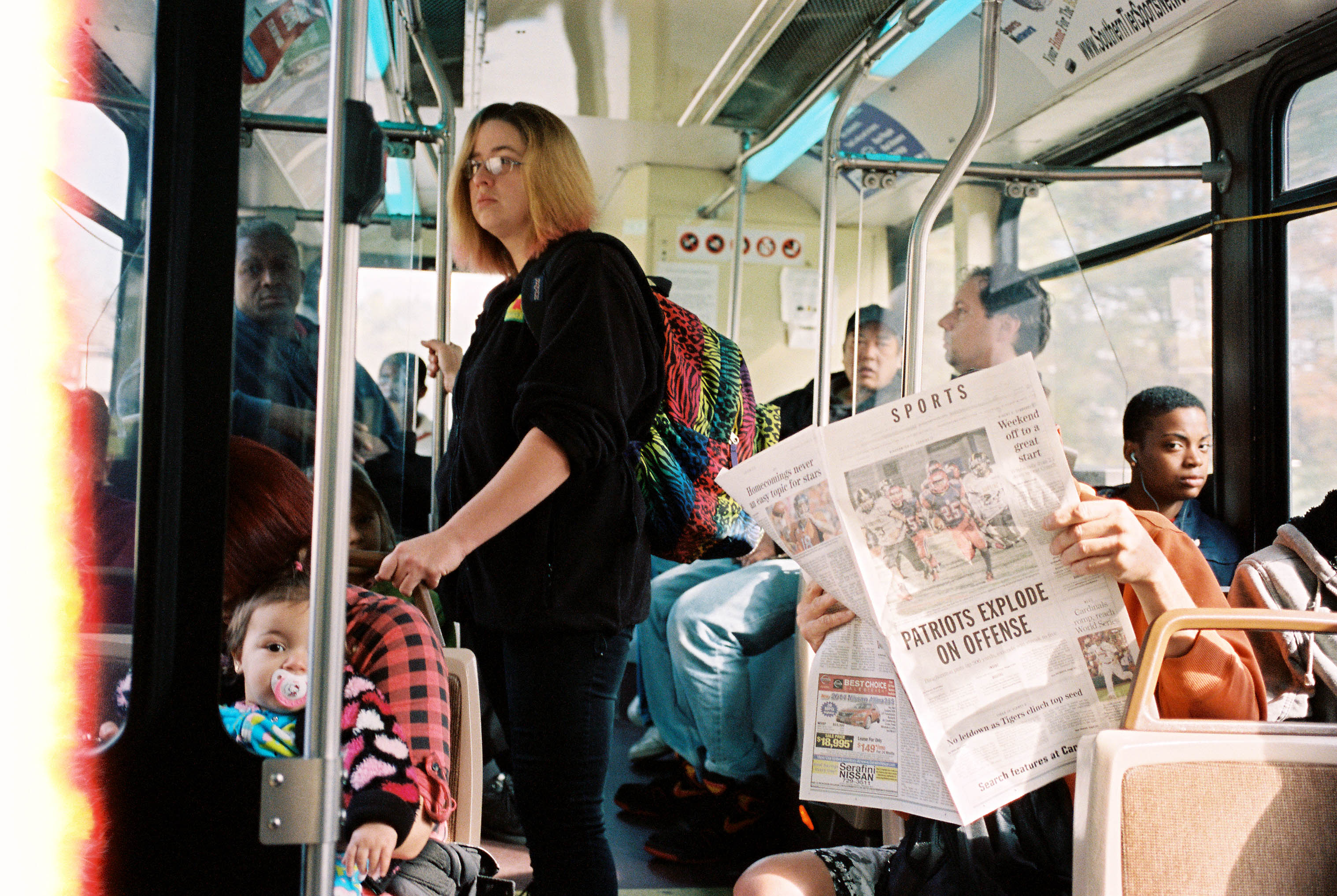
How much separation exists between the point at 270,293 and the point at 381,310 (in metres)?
1.70

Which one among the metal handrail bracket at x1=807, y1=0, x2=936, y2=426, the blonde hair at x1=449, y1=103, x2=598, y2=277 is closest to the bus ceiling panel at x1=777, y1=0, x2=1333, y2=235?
the metal handrail bracket at x1=807, y1=0, x2=936, y2=426

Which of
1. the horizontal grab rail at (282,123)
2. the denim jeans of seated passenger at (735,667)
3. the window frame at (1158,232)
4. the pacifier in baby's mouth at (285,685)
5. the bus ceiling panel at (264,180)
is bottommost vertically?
the denim jeans of seated passenger at (735,667)

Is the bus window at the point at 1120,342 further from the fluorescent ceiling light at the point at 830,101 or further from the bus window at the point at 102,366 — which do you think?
the bus window at the point at 102,366

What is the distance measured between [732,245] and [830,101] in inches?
73.4

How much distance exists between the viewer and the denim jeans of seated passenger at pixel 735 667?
10.4ft

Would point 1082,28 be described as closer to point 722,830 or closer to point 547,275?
point 547,275

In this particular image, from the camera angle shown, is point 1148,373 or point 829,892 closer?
point 829,892

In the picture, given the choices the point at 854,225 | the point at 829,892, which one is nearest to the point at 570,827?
the point at 829,892

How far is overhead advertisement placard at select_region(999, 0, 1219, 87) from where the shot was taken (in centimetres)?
280

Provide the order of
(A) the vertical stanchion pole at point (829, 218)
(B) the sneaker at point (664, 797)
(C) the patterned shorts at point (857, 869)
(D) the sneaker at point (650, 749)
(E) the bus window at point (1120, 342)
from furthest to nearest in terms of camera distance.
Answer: (D) the sneaker at point (650, 749), (B) the sneaker at point (664, 797), (E) the bus window at point (1120, 342), (A) the vertical stanchion pole at point (829, 218), (C) the patterned shorts at point (857, 869)

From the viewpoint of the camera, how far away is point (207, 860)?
0.85 m

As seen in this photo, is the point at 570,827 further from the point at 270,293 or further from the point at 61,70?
the point at 61,70

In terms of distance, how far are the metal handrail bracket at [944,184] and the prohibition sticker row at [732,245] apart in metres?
3.73

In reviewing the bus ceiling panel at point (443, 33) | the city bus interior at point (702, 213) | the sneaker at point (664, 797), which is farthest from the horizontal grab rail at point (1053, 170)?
the sneaker at point (664, 797)
